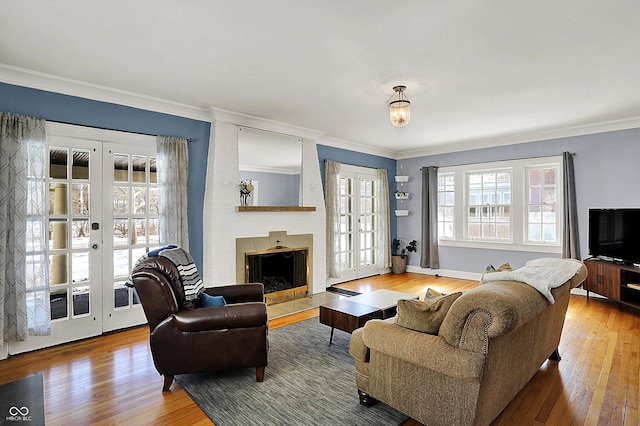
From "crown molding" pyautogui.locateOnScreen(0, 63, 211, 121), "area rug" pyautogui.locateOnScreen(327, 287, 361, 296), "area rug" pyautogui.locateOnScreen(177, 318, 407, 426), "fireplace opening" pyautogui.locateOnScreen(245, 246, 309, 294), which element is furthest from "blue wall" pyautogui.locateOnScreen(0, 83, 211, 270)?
"area rug" pyautogui.locateOnScreen(327, 287, 361, 296)

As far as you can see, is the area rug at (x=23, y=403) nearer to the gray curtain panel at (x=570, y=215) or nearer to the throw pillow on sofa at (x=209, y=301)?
the throw pillow on sofa at (x=209, y=301)

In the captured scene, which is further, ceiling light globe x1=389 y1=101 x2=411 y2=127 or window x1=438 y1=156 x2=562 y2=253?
window x1=438 y1=156 x2=562 y2=253

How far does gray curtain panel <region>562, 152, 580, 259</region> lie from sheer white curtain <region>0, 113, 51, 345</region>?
6.74 metres

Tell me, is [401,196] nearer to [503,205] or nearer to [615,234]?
[503,205]

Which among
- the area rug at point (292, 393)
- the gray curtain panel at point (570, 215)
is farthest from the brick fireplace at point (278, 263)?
the gray curtain panel at point (570, 215)

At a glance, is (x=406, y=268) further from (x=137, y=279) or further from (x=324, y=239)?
(x=137, y=279)

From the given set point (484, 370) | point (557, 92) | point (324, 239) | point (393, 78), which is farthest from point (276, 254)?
point (557, 92)

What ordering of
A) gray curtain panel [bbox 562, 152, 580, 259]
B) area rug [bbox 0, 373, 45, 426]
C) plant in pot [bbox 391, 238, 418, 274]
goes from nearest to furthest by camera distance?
area rug [bbox 0, 373, 45, 426]
gray curtain panel [bbox 562, 152, 580, 259]
plant in pot [bbox 391, 238, 418, 274]

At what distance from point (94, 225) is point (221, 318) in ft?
6.91

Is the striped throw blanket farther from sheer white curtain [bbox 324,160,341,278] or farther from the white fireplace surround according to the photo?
sheer white curtain [bbox 324,160,341,278]

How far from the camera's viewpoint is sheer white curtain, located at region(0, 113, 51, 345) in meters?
3.07

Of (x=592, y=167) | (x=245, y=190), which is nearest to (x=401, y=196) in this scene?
(x=592, y=167)

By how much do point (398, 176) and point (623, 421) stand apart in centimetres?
561

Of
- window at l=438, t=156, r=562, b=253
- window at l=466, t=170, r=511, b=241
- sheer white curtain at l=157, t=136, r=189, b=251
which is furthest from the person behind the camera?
window at l=466, t=170, r=511, b=241
